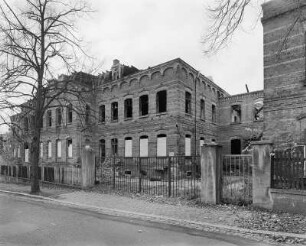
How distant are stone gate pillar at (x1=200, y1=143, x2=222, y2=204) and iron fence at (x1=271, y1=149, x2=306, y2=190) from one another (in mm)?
1952

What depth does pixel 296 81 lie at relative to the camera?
14.6 metres

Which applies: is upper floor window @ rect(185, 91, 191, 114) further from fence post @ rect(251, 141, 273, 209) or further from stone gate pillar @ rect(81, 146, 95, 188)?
fence post @ rect(251, 141, 273, 209)

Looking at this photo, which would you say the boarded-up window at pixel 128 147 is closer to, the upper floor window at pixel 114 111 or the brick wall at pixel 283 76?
the upper floor window at pixel 114 111

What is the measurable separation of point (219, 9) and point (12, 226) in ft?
26.4

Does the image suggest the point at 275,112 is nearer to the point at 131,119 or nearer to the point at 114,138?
the point at 131,119

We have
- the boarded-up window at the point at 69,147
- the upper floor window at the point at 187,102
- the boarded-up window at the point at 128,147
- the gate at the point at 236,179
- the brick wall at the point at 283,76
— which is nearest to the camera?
the gate at the point at 236,179

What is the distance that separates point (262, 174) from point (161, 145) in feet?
46.6

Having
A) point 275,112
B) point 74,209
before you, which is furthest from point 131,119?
point 74,209

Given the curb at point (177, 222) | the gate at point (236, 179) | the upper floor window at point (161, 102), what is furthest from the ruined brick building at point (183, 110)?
the curb at point (177, 222)

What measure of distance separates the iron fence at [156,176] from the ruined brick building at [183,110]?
4.38m

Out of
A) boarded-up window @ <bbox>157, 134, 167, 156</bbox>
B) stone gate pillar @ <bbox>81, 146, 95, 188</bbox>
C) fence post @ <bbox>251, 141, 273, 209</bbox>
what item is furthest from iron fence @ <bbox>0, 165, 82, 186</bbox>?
fence post @ <bbox>251, 141, 273, 209</bbox>

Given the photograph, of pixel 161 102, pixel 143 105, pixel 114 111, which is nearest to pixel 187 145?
pixel 161 102

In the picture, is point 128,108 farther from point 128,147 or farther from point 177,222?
point 177,222

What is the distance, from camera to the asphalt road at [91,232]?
681 centimetres
